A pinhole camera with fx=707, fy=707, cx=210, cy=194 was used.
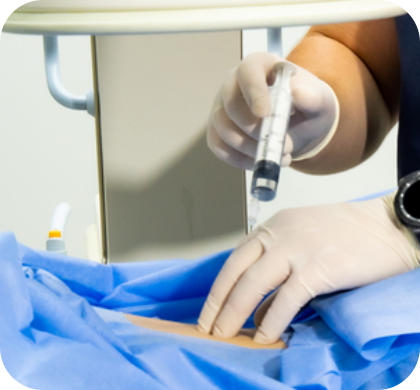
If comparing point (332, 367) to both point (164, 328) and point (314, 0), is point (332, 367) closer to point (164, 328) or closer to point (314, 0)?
point (164, 328)

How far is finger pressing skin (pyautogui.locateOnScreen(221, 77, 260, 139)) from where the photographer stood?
0.72 m

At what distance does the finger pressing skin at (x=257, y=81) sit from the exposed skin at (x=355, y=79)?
0.69 feet

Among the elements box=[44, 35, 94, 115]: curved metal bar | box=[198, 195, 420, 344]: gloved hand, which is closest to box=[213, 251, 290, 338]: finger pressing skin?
box=[198, 195, 420, 344]: gloved hand

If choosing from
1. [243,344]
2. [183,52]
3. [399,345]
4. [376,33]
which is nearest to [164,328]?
[243,344]

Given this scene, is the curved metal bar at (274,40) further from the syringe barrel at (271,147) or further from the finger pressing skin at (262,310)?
the finger pressing skin at (262,310)

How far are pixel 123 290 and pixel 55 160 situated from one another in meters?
0.24

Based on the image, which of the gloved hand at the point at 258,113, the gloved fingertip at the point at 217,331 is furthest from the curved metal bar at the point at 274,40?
the gloved fingertip at the point at 217,331

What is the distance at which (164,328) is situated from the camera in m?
0.67

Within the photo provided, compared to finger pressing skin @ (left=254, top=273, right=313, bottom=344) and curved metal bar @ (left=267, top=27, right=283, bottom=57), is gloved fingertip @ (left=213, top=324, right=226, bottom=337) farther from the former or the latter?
curved metal bar @ (left=267, top=27, right=283, bottom=57)

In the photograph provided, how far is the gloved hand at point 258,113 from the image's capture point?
66 cm

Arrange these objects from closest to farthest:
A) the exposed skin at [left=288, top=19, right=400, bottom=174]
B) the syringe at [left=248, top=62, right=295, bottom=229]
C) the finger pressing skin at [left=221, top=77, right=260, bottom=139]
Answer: the syringe at [left=248, top=62, right=295, bottom=229] → the finger pressing skin at [left=221, top=77, right=260, bottom=139] → the exposed skin at [left=288, top=19, right=400, bottom=174]

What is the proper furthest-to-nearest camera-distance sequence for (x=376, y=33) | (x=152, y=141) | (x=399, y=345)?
(x=376, y=33) → (x=152, y=141) → (x=399, y=345)

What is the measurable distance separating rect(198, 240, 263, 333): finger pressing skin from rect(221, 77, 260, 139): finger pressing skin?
0.12 meters

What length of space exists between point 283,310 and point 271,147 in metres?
0.17
